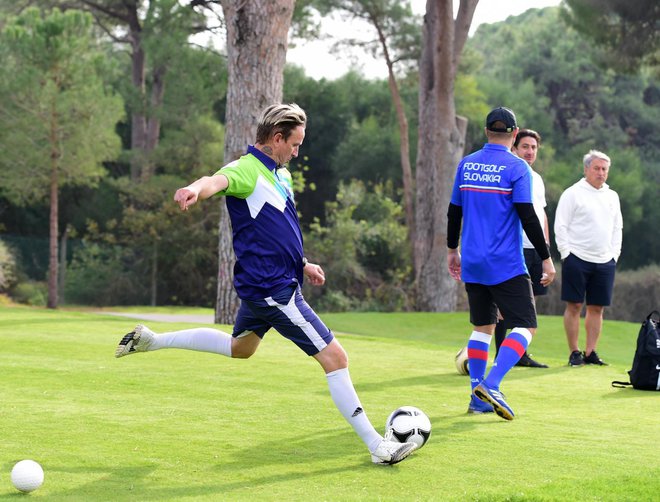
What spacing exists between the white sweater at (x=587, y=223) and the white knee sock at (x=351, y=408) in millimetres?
6415

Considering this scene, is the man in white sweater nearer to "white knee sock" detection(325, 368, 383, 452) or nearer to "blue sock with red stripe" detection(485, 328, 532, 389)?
"blue sock with red stripe" detection(485, 328, 532, 389)

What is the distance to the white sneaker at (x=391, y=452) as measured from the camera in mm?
5625

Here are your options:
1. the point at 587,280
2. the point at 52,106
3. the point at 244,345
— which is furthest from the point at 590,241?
the point at 52,106

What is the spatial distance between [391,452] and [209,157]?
29.4 metres

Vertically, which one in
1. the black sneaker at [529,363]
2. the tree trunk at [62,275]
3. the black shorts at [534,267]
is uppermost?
the black shorts at [534,267]

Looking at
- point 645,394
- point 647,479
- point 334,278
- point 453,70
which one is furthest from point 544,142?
point 647,479

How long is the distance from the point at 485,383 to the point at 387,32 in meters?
29.8

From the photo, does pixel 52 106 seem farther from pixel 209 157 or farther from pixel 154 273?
pixel 154 273

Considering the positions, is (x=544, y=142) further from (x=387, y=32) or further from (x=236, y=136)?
(x=236, y=136)

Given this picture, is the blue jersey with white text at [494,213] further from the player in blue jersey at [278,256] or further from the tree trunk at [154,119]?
the tree trunk at [154,119]

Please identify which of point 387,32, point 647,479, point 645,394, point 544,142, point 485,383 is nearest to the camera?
point 647,479

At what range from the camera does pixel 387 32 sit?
117 feet

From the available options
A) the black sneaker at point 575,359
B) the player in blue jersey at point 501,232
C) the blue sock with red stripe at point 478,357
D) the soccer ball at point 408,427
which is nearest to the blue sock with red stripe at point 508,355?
the player in blue jersey at point 501,232

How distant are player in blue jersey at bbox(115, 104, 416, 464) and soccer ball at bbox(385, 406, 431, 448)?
0.13 metres
